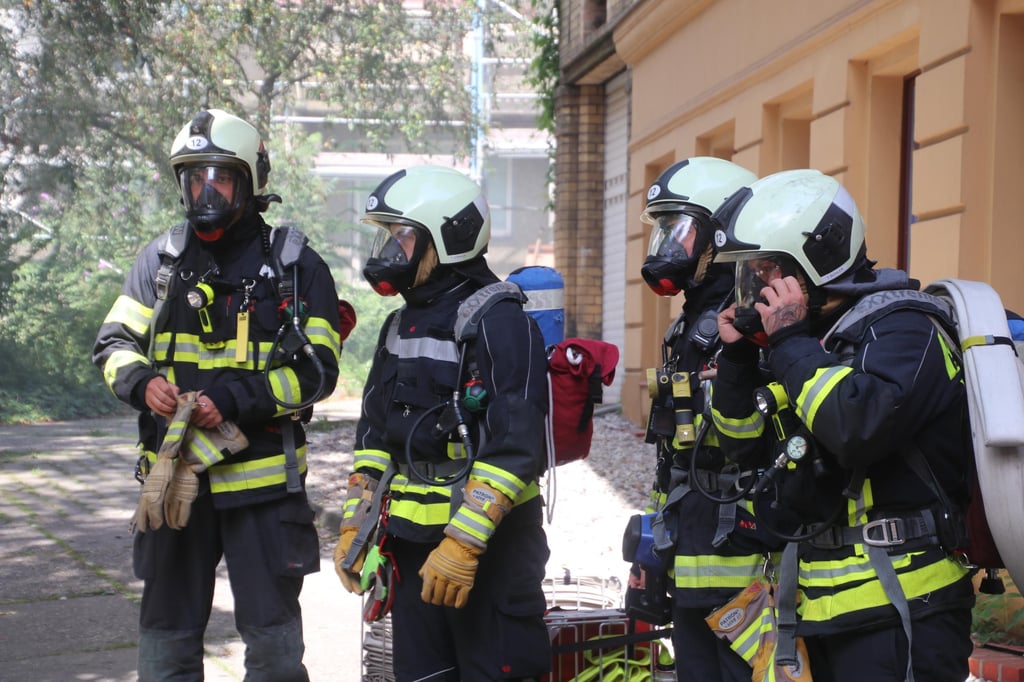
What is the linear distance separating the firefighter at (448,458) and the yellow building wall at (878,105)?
3376 millimetres

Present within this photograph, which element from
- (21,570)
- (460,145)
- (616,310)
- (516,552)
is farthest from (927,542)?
(460,145)

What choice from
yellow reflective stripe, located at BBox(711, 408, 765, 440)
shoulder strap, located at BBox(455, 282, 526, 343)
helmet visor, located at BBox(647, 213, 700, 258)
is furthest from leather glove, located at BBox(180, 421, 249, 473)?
yellow reflective stripe, located at BBox(711, 408, 765, 440)

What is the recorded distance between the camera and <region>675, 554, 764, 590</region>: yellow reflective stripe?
11.9ft

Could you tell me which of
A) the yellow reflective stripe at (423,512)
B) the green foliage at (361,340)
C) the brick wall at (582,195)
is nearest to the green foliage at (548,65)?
the brick wall at (582,195)

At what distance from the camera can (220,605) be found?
698cm

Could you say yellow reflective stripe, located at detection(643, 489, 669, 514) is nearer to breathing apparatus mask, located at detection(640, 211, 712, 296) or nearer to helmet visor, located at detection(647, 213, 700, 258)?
breathing apparatus mask, located at detection(640, 211, 712, 296)

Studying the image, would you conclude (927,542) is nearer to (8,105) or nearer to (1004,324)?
(1004,324)

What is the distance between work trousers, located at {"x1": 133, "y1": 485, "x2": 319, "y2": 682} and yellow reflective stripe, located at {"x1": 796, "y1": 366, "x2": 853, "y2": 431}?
204cm

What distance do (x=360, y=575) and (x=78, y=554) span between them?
5.11 metres

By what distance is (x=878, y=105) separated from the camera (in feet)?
25.4

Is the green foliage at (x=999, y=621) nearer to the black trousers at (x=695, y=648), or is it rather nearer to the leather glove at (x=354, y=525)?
the black trousers at (x=695, y=648)

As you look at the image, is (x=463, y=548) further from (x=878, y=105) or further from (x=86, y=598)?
(x=878, y=105)

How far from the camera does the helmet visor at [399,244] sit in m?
3.81

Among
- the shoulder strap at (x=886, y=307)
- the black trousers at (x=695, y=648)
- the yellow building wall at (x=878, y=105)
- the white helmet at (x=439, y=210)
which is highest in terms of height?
the yellow building wall at (x=878, y=105)
